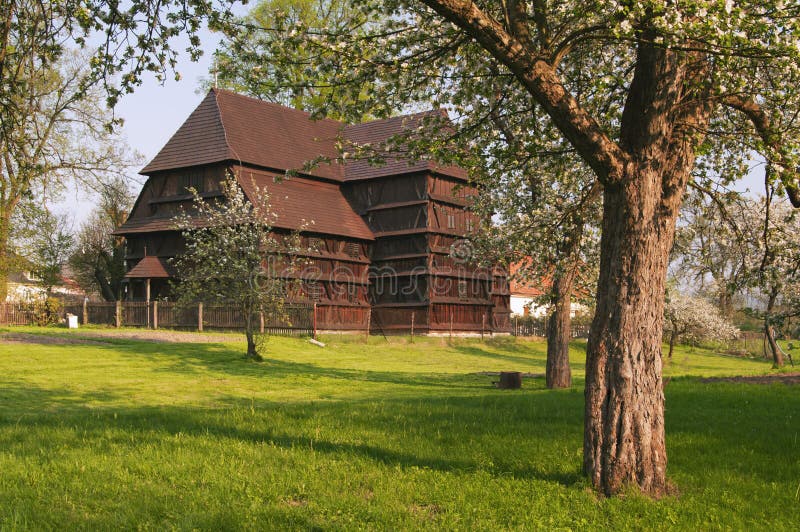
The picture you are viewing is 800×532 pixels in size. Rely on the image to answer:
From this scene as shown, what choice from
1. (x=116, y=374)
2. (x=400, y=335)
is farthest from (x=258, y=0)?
(x=116, y=374)

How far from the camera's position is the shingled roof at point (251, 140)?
4297cm

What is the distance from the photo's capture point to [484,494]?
6973 millimetres

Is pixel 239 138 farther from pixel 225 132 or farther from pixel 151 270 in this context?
pixel 151 270

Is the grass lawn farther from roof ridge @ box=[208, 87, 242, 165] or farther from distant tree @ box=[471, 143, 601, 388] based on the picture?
roof ridge @ box=[208, 87, 242, 165]

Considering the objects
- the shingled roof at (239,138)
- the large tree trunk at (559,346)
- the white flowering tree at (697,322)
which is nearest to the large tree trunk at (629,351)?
the large tree trunk at (559,346)

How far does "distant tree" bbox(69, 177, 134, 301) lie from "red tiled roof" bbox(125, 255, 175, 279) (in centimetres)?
1120

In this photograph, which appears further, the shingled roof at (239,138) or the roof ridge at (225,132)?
the shingled roof at (239,138)

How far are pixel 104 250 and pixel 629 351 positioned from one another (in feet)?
181

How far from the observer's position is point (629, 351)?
709cm

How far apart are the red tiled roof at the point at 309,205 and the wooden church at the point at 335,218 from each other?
0.08 metres

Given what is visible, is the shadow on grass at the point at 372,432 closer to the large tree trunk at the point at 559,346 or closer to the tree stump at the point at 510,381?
the tree stump at the point at 510,381

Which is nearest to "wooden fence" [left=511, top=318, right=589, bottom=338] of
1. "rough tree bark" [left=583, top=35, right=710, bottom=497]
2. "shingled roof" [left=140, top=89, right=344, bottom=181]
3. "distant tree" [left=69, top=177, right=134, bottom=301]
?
"shingled roof" [left=140, top=89, right=344, bottom=181]

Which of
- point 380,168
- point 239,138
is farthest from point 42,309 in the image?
point 380,168

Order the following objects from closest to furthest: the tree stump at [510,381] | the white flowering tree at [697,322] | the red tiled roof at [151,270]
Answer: the tree stump at [510,381]
the red tiled roof at [151,270]
the white flowering tree at [697,322]
